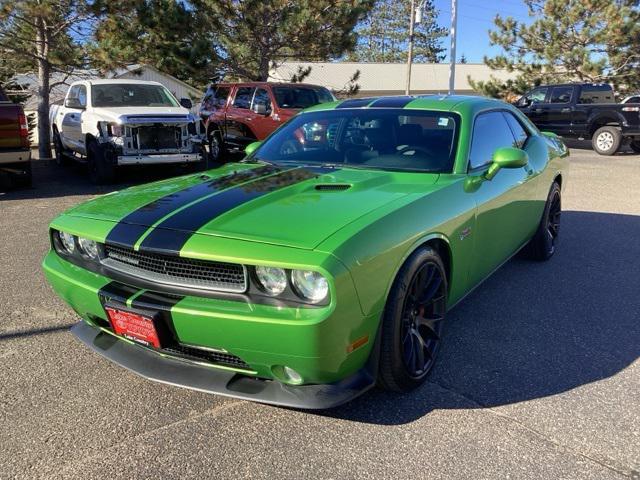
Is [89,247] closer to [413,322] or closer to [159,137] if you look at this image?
[413,322]

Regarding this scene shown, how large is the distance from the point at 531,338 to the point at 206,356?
2.17 meters

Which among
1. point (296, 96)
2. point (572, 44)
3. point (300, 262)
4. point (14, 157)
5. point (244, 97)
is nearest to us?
point (300, 262)

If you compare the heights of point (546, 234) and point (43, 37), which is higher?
point (43, 37)

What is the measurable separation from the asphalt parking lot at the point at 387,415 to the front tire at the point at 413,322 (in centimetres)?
16

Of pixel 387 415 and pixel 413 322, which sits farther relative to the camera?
pixel 413 322

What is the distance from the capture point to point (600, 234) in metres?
6.45

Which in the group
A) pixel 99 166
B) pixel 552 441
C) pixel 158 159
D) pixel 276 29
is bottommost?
pixel 552 441

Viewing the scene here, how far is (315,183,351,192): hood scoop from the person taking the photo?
10.3ft

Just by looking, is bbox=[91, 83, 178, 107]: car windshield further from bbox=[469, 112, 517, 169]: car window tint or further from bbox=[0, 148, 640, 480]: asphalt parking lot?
bbox=[469, 112, 517, 169]: car window tint

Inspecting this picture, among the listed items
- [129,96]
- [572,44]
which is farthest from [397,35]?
[129,96]

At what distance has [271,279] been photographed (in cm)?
242

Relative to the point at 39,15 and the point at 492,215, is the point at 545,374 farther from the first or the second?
the point at 39,15

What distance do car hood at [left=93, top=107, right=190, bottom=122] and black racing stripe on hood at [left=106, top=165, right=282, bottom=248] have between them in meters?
5.99

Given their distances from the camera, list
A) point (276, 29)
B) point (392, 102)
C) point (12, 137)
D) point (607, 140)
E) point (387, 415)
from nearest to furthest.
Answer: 1. point (387, 415)
2. point (392, 102)
3. point (12, 137)
4. point (607, 140)
5. point (276, 29)
